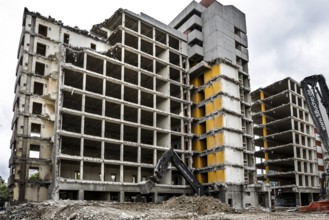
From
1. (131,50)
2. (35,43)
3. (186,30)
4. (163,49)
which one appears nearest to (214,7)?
(186,30)

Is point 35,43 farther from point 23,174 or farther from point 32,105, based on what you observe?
point 23,174

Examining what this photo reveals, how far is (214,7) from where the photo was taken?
55.5m

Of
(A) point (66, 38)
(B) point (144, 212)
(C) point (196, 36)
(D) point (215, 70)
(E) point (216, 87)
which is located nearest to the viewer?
(B) point (144, 212)

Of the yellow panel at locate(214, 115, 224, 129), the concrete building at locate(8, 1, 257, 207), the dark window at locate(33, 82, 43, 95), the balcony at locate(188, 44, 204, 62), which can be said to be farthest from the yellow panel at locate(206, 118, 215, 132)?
the dark window at locate(33, 82, 43, 95)

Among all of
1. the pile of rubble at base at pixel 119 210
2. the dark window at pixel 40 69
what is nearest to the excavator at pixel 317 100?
the pile of rubble at base at pixel 119 210

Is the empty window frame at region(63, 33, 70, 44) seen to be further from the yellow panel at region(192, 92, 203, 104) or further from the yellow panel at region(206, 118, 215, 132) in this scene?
the yellow panel at region(206, 118, 215, 132)

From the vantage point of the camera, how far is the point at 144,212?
83.9 feet

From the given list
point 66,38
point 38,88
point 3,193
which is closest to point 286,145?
point 66,38

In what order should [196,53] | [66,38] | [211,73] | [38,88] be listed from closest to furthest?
[38,88] < [66,38] < [211,73] < [196,53]

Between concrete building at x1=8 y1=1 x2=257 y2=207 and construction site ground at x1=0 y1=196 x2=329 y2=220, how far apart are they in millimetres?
8136

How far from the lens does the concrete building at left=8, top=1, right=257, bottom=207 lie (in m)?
41.2

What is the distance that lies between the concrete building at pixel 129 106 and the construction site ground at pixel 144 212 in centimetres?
814

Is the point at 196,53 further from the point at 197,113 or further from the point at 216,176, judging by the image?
the point at 216,176

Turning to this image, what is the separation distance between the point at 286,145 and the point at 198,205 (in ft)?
138
